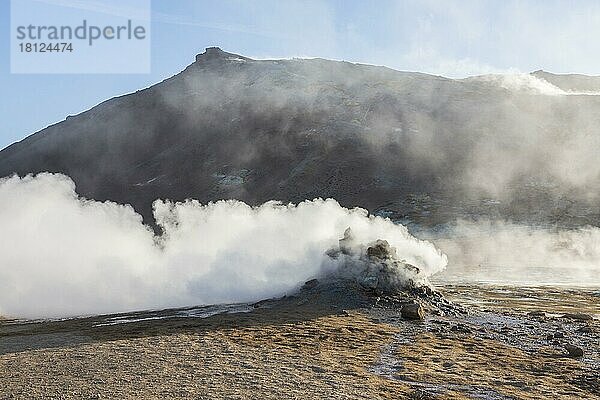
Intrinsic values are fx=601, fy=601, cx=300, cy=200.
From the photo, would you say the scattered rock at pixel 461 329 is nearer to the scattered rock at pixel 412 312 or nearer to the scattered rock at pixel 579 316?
the scattered rock at pixel 412 312

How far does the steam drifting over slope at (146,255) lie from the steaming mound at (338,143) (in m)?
50.5

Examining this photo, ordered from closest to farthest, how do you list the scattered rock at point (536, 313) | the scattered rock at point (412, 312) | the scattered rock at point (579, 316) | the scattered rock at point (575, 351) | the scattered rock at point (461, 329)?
1. the scattered rock at point (575, 351)
2. the scattered rock at point (461, 329)
3. the scattered rock at point (412, 312)
4. the scattered rock at point (579, 316)
5. the scattered rock at point (536, 313)

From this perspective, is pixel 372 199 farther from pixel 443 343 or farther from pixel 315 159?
pixel 443 343

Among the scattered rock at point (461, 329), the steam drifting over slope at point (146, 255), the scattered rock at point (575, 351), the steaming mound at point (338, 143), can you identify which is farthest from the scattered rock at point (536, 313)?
the steaming mound at point (338, 143)

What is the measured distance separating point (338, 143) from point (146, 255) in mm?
83953

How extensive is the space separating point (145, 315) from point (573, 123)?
103 meters

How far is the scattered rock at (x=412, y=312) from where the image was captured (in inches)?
1014

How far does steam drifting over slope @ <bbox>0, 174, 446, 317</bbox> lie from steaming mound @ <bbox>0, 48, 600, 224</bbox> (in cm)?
5054

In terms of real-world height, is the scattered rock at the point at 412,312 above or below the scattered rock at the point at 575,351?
above

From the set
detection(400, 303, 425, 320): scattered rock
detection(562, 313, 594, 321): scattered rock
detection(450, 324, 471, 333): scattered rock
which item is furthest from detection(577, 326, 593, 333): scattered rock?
detection(400, 303, 425, 320): scattered rock

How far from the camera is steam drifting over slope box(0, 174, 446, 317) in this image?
32969 mm

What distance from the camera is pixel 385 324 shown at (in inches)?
972

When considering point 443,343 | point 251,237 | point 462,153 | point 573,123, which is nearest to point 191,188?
point 462,153

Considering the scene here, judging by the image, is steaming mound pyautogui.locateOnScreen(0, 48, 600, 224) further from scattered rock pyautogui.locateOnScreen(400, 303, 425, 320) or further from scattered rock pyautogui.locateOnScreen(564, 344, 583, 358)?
scattered rock pyautogui.locateOnScreen(564, 344, 583, 358)
